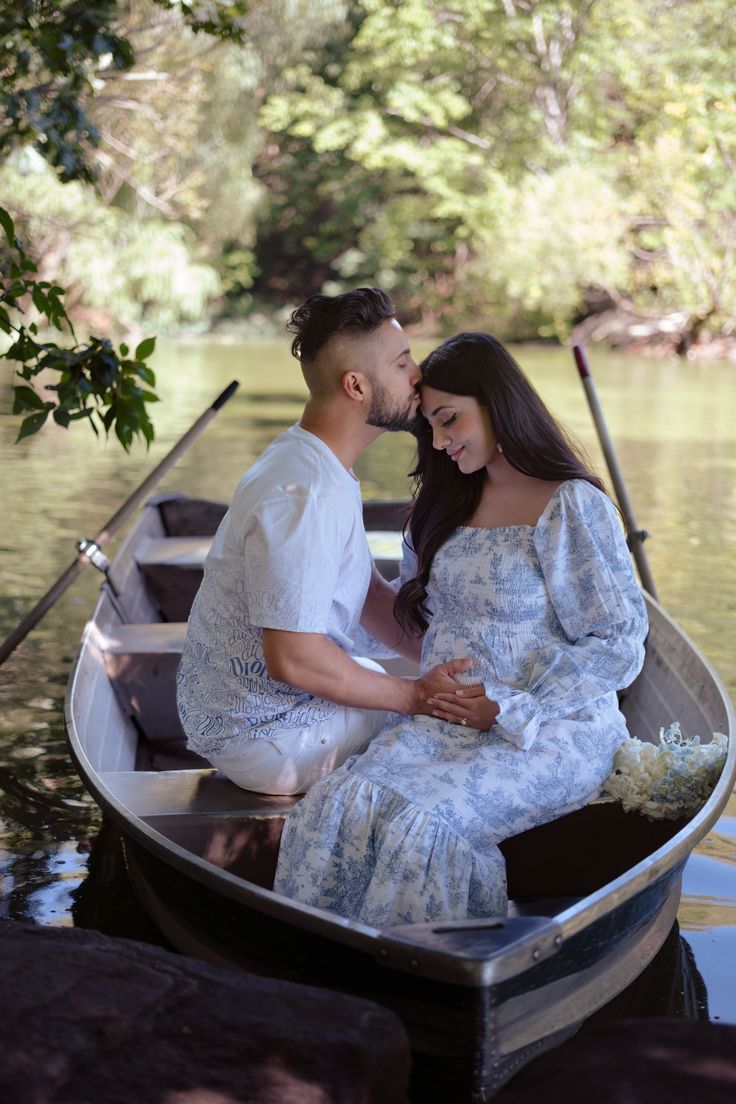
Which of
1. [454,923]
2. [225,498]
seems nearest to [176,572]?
[454,923]

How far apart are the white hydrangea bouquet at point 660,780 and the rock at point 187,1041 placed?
0.79 metres

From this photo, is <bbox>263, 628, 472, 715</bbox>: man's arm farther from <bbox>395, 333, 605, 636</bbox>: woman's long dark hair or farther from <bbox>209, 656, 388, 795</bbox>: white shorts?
<bbox>395, 333, 605, 636</bbox>: woman's long dark hair

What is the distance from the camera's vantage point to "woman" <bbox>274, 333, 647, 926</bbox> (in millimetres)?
2326

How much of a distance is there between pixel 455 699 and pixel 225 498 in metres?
7.03

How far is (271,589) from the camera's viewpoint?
2.47m

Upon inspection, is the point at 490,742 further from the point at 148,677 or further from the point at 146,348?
the point at 148,677

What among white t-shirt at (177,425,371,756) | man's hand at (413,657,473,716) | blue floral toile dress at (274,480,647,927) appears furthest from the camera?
man's hand at (413,657,473,716)

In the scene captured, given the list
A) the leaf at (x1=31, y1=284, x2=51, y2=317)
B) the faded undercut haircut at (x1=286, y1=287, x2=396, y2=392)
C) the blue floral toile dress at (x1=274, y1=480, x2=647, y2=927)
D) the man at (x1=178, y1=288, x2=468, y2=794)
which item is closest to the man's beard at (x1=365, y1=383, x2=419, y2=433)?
the man at (x1=178, y1=288, x2=468, y2=794)

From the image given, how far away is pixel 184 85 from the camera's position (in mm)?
15336

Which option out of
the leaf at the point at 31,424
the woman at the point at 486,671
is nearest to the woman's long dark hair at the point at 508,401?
the woman at the point at 486,671

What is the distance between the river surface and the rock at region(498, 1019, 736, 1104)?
3.52 ft

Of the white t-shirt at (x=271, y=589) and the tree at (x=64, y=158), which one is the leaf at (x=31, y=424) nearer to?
the tree at (x=64, y=158)

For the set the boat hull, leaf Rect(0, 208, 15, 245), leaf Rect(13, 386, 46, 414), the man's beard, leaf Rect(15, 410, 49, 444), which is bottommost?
the boat hull

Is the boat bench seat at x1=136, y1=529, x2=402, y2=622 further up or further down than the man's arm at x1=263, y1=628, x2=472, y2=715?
further down
